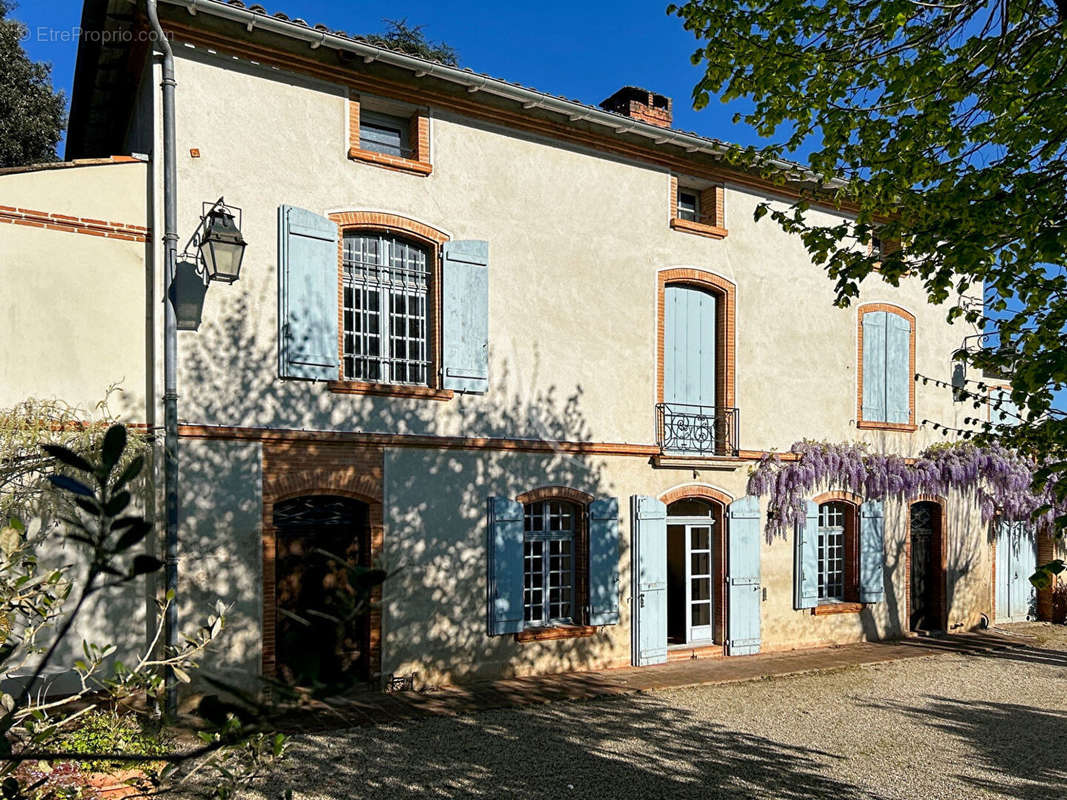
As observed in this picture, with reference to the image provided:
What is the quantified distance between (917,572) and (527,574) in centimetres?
697

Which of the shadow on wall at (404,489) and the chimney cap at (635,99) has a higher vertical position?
the chimney cap at (635,99)

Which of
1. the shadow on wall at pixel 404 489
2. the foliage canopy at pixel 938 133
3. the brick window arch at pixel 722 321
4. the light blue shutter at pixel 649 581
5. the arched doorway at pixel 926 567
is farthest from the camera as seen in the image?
the arched doorway at pixel 926 567

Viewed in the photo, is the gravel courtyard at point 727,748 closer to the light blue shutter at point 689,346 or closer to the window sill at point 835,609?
the window sill at point 835,609

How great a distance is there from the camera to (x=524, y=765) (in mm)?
6660

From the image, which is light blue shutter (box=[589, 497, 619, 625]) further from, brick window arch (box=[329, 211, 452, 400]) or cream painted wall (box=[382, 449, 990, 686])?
brick window arch (box=[329, 211, 452, 400])

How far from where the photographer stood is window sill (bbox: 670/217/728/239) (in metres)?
11.1

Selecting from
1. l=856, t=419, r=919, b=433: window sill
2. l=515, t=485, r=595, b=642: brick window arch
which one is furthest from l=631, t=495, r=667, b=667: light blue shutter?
l=856, t=419, r=919, b=433: window sill

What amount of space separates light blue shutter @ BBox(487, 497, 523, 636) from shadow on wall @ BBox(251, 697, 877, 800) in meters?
1.44

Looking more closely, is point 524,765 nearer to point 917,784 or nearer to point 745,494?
point 917,784

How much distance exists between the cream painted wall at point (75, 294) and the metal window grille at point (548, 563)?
4.38 meters

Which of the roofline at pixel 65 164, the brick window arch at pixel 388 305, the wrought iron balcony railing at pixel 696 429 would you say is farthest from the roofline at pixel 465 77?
the wrought iron balcony railing at pixel 696 429

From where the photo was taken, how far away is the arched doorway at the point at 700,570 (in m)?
11.3

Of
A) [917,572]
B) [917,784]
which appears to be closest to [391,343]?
[917,784]

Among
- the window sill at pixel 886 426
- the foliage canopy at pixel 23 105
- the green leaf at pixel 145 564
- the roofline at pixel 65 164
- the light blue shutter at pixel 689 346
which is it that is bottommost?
the window sill at pixel 886 426
